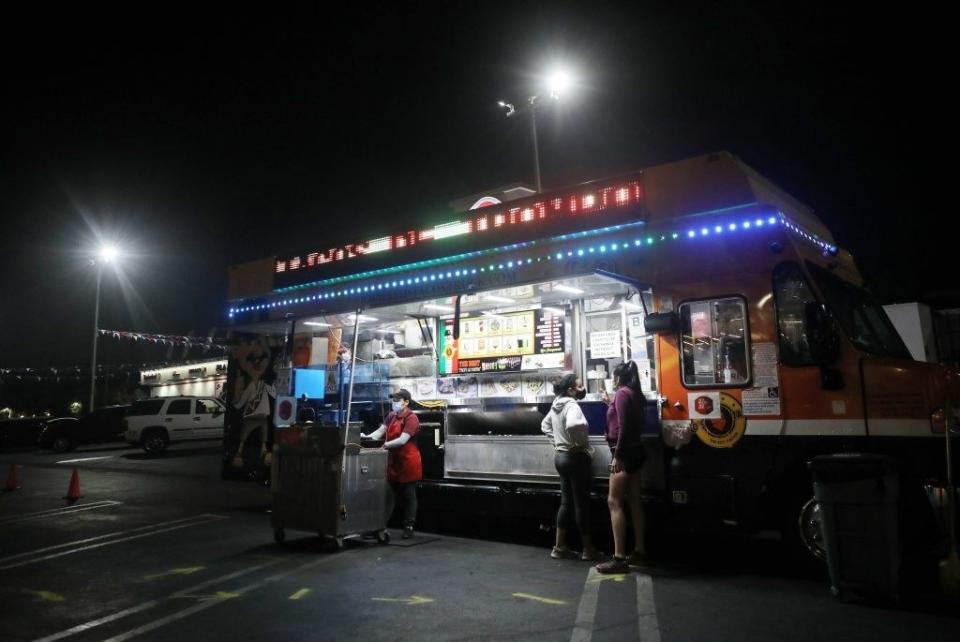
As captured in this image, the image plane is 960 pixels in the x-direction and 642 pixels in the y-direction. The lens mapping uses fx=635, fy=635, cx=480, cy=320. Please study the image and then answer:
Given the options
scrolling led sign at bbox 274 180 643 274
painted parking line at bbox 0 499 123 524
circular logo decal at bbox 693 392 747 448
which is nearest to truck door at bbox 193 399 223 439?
painted parking line at bbox 0 499 123 524

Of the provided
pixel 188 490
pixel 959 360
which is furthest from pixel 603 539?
pixel 959 360

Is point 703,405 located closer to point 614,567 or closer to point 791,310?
point 791,310

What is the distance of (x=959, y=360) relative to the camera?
1463 cm

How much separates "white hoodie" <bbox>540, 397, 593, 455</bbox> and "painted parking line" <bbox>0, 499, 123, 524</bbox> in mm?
8060

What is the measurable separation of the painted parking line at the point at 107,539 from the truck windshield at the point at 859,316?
816cm

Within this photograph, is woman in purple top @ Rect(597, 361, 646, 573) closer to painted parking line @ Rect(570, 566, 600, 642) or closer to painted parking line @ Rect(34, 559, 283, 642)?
painted parking line @ Rect(570, 566, 600, 642)

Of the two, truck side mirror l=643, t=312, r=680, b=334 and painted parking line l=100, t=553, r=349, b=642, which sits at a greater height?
truck side mirror l=643, t=312, r=680, b=334

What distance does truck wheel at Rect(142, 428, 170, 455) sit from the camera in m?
21.4

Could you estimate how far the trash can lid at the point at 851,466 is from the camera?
189 inches

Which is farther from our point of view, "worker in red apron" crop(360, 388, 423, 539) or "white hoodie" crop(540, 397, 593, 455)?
"worker in red apron" crop(360, 388, 423, 539)

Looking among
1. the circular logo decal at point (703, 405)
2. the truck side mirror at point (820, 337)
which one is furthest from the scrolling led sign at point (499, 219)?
the circular logo decal at point (703, 405)

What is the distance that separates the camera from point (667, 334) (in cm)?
650

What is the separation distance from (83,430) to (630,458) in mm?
24877

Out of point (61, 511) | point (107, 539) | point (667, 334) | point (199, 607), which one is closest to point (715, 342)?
point (667, 334)
